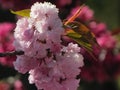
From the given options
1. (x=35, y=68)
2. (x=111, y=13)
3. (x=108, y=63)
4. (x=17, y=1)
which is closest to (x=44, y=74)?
(x=35, y=68)

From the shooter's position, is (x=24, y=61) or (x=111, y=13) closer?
(x=24, y=61)

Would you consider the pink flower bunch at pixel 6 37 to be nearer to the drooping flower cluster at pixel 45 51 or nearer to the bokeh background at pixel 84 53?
the bokeh background at pixel 84 53

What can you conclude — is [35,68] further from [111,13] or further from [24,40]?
[111,13]

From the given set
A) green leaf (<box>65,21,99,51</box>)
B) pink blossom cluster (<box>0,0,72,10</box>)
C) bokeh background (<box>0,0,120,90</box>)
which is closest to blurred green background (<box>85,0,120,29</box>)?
bokeh background (<box>0,0,120,90</box>)

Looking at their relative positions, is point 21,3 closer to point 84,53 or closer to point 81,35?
point 84,53

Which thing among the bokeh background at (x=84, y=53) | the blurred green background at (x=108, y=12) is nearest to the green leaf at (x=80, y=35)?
the bokeh background at (x=84, y=53)

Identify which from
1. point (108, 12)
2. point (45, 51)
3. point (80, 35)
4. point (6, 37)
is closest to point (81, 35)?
point (80, 35)

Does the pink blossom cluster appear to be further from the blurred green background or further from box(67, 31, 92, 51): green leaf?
the blurred green background

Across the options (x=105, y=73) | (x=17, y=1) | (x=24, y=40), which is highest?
(x=17, y=1)

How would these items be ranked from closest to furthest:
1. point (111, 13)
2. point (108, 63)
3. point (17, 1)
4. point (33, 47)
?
Result: point (33, 47) < point (17, 1) < point (108, 63) < point (111, 13)
